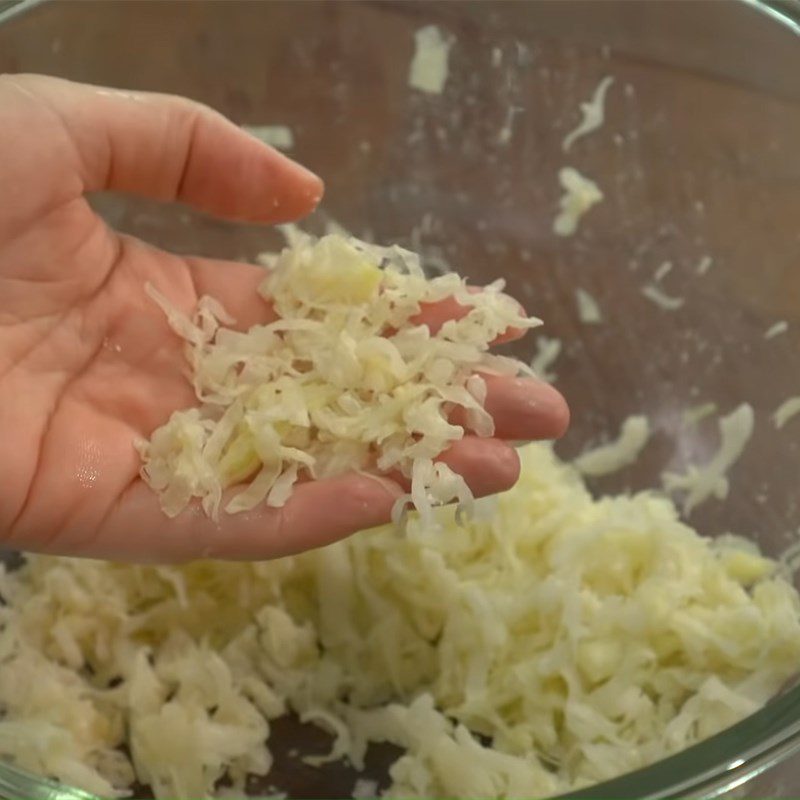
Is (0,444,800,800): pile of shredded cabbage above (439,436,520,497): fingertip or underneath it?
underneath

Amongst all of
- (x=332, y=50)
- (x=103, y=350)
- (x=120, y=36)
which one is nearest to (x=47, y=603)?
(x=103, y=350)

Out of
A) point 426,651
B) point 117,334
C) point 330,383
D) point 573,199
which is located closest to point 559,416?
point 330,383

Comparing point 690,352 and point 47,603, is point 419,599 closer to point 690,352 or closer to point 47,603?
point 47,603

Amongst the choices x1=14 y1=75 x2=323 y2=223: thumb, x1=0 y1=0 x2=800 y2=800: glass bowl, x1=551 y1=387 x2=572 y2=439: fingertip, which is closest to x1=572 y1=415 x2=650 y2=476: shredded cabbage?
x1=0 y1=0 x2=800 y2=800: glass bowl

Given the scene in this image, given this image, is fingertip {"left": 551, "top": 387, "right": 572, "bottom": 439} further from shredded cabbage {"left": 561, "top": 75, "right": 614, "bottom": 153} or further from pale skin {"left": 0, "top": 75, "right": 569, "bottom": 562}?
shredded cabbage {"left": 561, "top": 75, "right": 614, "bottom": 153}


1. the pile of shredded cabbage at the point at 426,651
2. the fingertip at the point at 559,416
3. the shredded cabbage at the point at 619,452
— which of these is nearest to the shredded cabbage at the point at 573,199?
the shredded cabbage at the point at 619,452

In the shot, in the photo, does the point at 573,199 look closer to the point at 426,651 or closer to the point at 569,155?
the point at 569,155

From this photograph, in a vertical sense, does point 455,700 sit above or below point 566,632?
below
